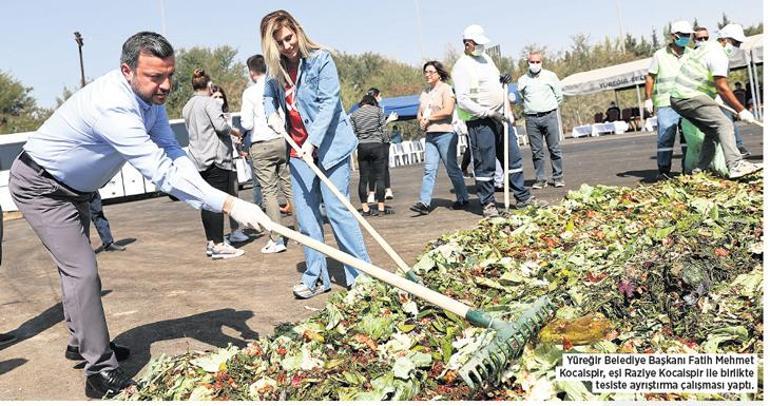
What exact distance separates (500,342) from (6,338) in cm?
403

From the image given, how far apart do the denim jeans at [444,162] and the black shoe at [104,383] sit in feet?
20.5

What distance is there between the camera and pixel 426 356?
377cm

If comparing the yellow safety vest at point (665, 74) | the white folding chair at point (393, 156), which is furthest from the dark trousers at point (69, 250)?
the white folding chair at point (393, 156)

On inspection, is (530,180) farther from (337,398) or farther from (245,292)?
(337,398)

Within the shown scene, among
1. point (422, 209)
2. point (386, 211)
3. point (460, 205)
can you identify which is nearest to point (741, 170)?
point (460, 205)

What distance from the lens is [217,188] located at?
8484 mm

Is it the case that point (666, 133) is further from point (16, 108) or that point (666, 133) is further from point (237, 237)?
point (16, 108)

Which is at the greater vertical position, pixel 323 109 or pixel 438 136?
pixel 323 109

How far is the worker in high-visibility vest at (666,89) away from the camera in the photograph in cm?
1039

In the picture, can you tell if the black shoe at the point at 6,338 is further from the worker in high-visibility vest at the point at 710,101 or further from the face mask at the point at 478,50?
the worker in high-visibility vest at the point at 710,101

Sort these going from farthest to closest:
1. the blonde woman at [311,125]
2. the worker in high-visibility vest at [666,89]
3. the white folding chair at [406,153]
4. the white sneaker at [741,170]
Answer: the white folding chair at [406,153]
the worker in high-visibility vest at [666,89]
the white sneaker at [741,170]
the blonde woman at [311,125]

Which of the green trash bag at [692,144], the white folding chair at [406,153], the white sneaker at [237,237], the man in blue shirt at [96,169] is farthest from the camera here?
the white folding chair at [406,153]

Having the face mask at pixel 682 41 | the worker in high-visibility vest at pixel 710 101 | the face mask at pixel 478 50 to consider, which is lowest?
the worker in high-visibility vest at pixel 710 101

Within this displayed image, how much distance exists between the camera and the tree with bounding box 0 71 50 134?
52750 millimetres
